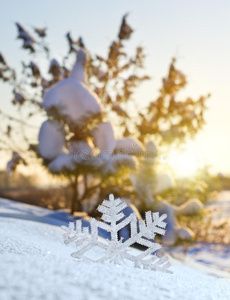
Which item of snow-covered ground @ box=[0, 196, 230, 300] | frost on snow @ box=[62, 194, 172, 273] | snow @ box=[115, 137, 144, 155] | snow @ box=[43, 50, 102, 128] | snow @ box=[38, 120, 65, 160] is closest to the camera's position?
snow-covered ground @ box=[0, 196, 230, 300]

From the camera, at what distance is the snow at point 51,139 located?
5.37 metres

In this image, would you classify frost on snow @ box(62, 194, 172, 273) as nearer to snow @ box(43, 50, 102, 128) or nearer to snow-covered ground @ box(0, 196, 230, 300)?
snow-covered ground @ box(0, 196, 230, 300)

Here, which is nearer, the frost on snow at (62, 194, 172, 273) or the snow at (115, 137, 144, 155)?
the frost on snow at (62, 194, 172, 273)

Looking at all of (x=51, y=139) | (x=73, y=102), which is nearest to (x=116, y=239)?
(x=73, y=102)

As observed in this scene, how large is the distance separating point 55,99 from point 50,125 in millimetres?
558

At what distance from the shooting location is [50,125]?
17.9 feet

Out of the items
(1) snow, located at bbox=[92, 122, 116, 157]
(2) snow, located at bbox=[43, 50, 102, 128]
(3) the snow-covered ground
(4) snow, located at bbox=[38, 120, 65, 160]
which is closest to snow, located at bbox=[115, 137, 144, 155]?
(1) snow, located at bbox=[92, 122, 116, 157]

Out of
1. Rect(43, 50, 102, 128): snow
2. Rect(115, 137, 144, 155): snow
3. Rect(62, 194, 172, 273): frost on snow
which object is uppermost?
Rect(43, 50, 102, 128): snow

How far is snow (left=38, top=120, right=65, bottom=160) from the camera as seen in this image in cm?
537

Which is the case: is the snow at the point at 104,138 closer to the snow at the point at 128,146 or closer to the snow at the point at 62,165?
the snow at the point at 128,146

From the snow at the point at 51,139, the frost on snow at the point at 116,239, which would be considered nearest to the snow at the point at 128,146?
the snow at the point at 51,139

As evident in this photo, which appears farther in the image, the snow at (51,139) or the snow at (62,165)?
the snow at (51,139)

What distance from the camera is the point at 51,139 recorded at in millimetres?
5391

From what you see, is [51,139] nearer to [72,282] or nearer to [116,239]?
[116,239]
